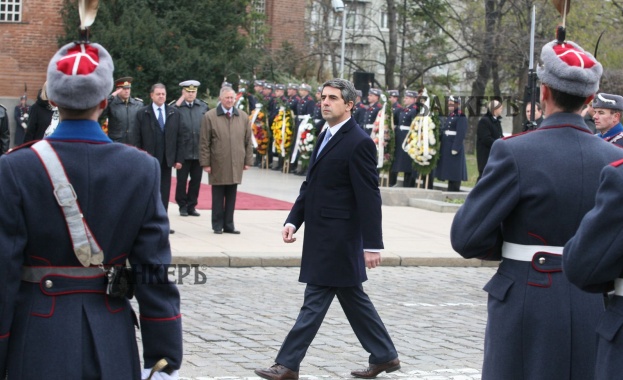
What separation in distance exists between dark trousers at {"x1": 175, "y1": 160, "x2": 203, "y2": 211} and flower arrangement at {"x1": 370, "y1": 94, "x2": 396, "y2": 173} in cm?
808

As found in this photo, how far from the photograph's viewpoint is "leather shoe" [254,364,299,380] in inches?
294

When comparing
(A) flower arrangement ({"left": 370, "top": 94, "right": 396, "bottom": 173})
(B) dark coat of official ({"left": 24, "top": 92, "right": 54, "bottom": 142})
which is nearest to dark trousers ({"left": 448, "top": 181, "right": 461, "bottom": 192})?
(A) flower arrangement ({"left": 370, "top": 94, "right": 396, "bottom": 173})

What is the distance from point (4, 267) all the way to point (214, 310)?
649cm

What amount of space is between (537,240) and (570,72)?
2.31 ft

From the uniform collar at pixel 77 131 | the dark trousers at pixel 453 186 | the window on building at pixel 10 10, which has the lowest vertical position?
the dark trousers at pixel 453 186

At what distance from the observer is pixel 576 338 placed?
15.4ft

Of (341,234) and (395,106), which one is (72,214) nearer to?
(341,234)

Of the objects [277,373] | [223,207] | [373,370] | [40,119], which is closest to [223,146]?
[223,207]

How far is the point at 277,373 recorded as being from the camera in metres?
7.47

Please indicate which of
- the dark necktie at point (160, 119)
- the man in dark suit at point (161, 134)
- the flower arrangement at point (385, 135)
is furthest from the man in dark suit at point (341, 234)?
the flower arrangement at point (385, 135)

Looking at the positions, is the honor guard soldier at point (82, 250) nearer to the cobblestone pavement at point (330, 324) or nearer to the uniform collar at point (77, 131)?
the uniform collar at point (77, 131)

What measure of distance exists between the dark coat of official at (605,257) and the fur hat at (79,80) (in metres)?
1.77

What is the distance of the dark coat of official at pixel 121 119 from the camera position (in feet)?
53.4

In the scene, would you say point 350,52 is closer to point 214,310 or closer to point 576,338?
point 214,310
